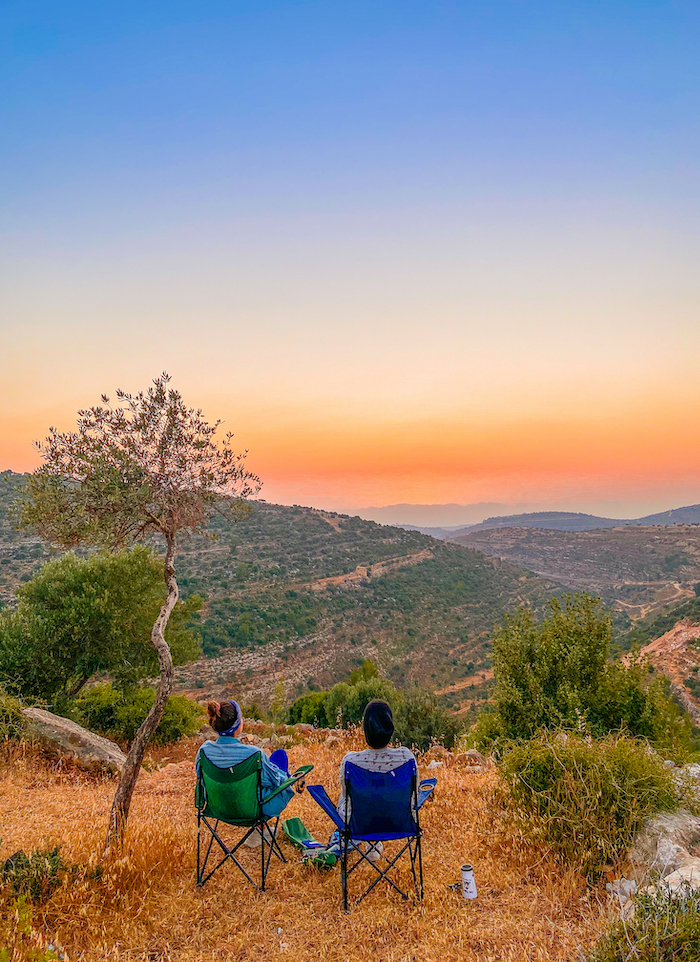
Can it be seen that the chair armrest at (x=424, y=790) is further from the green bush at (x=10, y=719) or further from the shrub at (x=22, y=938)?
the green bush at (x=10, y=719)

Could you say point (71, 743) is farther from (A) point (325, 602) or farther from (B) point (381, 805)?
(A) point (325, 602)

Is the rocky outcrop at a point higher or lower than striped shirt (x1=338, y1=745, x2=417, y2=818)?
lower

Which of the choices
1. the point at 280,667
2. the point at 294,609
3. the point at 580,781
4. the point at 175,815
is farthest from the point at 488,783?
the point at 294,609

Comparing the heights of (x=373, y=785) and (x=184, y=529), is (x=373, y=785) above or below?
below

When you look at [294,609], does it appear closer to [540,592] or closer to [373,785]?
[540,592]

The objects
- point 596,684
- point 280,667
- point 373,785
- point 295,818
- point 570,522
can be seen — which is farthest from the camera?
point 570,522

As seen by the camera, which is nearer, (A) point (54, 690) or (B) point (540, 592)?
(A) point (54, 690)

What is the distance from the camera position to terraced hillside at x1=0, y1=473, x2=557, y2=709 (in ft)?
87.8

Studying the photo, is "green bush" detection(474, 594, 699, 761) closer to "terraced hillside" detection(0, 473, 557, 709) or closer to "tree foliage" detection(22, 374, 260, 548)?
"tree foliage" detection(22, 374, 260, 548)

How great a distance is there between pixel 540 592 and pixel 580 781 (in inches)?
1860

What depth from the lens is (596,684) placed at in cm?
805

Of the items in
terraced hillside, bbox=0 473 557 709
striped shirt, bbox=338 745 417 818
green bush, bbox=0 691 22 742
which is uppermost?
striped shirt, bbox=338 745 417 818

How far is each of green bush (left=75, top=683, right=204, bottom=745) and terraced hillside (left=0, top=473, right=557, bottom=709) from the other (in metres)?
6.95

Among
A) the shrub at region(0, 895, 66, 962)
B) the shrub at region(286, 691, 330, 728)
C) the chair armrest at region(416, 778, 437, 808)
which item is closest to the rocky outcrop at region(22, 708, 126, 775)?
the shrub at region(0, 895, 66, 962)
